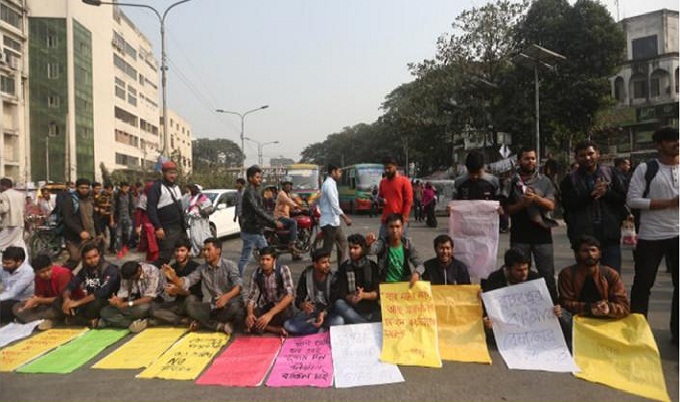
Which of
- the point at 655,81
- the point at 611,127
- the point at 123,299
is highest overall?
the point at 655,81

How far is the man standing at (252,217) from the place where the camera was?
7.39 meters

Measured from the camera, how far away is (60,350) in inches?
187

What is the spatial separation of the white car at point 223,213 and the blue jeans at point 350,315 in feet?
27.4

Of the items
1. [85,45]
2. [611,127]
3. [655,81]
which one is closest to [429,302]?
[611,127]

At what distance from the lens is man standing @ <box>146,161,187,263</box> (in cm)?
647

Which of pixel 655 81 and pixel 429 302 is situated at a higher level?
Result: pixel 655 81

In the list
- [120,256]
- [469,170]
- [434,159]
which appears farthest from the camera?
[434,159]

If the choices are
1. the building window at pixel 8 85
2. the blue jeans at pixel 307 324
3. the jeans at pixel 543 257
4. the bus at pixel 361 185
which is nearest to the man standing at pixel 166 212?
the blue jeans at pixel 307 324

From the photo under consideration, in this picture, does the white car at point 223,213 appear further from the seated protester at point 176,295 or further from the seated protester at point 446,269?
the seated protester at point 446,269

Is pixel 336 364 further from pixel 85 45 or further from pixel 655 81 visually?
pixel 85 45

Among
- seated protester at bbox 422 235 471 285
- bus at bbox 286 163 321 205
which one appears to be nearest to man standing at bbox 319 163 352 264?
seated protester at bbox 422 235 471 285

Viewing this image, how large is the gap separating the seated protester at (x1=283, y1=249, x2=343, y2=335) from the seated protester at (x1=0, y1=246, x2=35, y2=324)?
3095mm

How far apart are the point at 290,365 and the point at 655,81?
1324 inches

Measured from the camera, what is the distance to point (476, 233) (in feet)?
17.3
